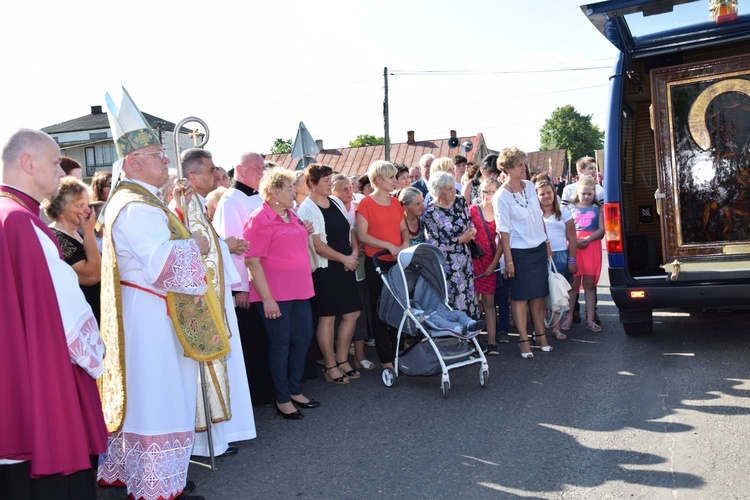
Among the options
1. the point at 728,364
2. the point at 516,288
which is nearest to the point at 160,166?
the point at 516,288

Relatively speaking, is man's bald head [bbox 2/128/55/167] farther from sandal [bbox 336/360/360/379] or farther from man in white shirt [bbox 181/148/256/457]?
sandal [bbox 336/360/360/379]

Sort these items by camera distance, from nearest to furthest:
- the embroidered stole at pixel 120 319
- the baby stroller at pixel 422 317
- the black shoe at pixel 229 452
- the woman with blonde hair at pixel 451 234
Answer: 1. the embroidered stole at pixel 120 319
2. the black shoe at pixel 229 452
3. the baby stroller at pixel 422 317
4. the woman with blonde hair at pixel 451 234

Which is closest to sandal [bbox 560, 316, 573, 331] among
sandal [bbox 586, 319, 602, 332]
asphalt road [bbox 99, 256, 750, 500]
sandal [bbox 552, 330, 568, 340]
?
sandal [bbox 586, 319, 602, 332]

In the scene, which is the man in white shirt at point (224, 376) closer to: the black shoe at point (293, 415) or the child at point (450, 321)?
the black shoe at point (293, 415)

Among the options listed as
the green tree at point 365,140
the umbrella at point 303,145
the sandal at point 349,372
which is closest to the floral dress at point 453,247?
the sandal at point 349,372

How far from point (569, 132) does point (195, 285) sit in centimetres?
12169

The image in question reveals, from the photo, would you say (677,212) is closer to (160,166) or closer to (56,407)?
(160,166)

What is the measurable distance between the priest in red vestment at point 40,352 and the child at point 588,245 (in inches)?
251

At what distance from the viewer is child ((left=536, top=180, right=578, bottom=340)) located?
8.35 m

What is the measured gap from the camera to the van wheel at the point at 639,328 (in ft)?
24.9

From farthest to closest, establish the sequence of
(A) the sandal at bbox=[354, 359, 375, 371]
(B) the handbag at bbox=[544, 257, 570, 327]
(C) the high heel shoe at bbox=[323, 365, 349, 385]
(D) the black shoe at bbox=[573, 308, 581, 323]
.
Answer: (D) the black shoe at bbox=[573, 308, 581, 323]
(B) the handbag at bbox=[544, 257, 570, 327]
(A) the sandal at bbox=[354, 359, 375, 371]
(C) the high heel shoe at bbox=[323, 365, 349, 385]

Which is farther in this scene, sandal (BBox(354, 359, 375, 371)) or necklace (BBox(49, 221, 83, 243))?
sandal (BBox(354, 359, 375, 371))

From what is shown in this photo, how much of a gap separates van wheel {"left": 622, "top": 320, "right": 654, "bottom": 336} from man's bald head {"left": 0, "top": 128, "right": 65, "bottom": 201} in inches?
240

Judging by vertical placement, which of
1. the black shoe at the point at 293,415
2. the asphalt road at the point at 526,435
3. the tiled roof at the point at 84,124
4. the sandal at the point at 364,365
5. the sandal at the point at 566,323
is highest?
the tiled roof at the point at 84,124
